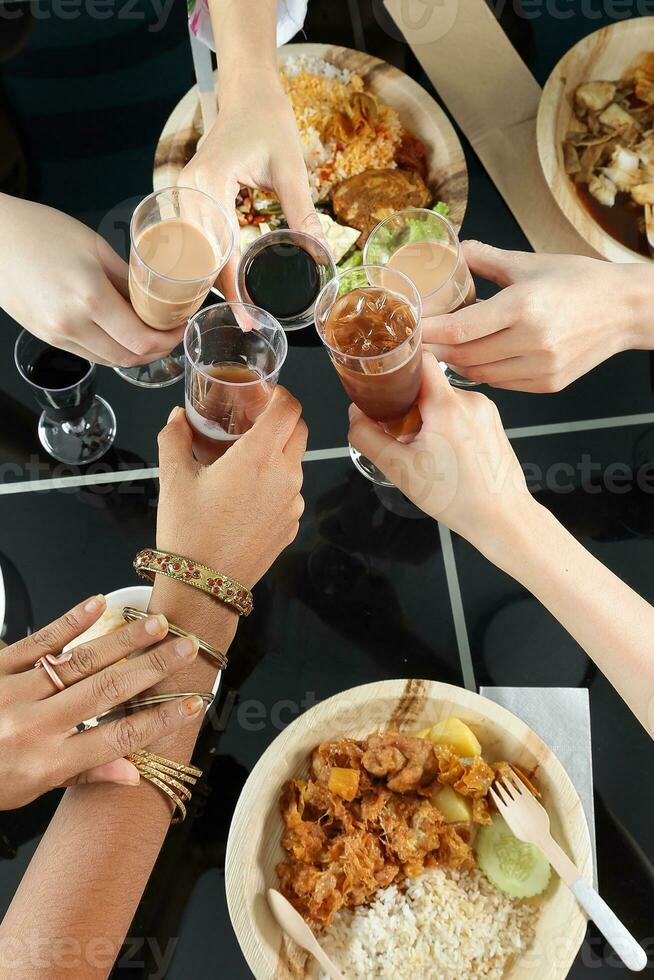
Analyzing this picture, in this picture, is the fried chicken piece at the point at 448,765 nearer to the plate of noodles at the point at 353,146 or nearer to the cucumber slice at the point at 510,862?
the cucumber slice at the point at 510,862

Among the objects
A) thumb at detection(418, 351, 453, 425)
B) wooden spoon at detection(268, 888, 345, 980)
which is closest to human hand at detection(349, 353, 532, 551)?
thumb at detection(418, 351, 453, 425)

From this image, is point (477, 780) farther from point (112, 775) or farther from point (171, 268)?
point (171, 268)

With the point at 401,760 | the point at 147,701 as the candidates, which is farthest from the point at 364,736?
the point at 147,701

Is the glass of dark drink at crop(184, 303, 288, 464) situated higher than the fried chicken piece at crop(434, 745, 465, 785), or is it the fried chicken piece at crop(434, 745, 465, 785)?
the glass of dark drink at crop(184, 303, 288, 464)

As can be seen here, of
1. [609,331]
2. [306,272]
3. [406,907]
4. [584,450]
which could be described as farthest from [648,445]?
[406,907]

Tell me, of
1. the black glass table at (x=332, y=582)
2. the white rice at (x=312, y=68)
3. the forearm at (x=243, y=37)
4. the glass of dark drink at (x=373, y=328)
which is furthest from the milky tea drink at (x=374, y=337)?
the white rice at (x=312, y=68)

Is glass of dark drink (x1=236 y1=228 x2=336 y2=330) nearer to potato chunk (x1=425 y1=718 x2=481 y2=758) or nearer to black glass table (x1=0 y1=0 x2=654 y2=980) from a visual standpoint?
black glass table (x1=0 y1=0 x2=654 y2=980)

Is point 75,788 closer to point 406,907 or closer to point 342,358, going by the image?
point 406,907
